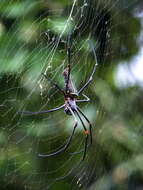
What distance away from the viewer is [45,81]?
2521 mm

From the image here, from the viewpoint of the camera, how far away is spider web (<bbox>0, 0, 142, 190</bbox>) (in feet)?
8.21

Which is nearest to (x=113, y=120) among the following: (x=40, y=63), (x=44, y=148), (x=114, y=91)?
(x=114, y=91)

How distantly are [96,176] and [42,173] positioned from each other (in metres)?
0.36

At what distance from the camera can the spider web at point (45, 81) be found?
2502 millimetres

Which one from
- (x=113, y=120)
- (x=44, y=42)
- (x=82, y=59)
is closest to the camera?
(x=44, y=42)

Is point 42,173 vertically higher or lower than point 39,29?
lower

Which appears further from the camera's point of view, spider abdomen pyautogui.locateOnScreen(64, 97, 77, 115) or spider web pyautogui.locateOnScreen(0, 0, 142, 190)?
spider web pyautogui.locateOnScreen(0, 0, 142, 190)

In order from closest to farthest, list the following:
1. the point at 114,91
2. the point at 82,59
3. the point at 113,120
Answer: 1. the point at 82,59
2. the point at 114,91
3. the point at 113,120

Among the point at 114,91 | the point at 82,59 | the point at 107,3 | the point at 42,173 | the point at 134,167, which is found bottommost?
the point at 134,167

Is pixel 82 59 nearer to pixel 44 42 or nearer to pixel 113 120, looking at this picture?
pixel 44 42

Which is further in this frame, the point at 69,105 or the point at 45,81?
the point at 45,81

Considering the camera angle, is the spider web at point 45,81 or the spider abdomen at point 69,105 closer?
the spider abdomen at point 69,105

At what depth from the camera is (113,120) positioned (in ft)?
10.1

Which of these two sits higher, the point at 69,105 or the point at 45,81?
the point at 45,81
